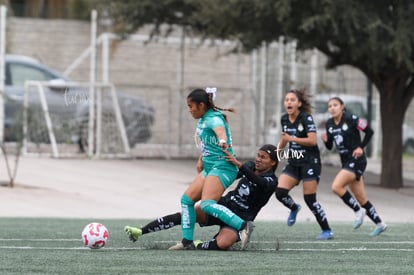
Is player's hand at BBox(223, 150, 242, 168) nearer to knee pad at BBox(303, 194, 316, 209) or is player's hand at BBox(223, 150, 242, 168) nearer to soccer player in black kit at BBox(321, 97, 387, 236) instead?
knee pad at BBox(303, 194, 316, 209)

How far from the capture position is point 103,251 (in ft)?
37.6

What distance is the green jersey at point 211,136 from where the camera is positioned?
11.4 meters

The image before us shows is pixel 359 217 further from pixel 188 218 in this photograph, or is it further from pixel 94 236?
pixel 94 236

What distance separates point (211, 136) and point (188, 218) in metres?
0.89

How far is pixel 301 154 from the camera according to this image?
14273 mm

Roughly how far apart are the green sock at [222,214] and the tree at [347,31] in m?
10.1

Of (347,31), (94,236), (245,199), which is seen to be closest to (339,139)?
(245,199)

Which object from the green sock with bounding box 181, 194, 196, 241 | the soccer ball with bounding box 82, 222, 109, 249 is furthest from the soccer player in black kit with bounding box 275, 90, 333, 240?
the soccer ball with bounding box 82, 222, 109, 249

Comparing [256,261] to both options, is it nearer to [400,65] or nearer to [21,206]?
[21,206]

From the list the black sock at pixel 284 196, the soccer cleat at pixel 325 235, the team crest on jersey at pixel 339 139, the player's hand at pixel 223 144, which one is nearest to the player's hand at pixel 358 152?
the team crest on jersey at pixel 339 139

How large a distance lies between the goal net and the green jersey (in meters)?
13.6

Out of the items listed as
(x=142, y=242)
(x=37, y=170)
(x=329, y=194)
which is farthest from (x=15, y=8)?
(x=142, y=242)

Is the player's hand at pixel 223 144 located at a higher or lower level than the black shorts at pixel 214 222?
higher

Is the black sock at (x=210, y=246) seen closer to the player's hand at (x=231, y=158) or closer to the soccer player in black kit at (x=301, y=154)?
the player's hand at (x=231, y=158)
